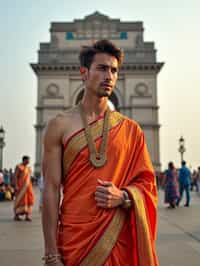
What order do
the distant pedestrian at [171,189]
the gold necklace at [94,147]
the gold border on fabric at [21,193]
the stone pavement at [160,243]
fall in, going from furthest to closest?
the distant pedestrian at [171,189] < the gold border on fabric at [21,193] < the stone pavement at [160,243] < the gold necklace at [94,147]

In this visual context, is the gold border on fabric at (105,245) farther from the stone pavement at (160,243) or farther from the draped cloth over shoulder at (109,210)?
the stone pavement at (160,243)

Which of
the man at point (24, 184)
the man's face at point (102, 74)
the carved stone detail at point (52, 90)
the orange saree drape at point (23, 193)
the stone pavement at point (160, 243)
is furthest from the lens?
the carved stone detail at point (52, 90)

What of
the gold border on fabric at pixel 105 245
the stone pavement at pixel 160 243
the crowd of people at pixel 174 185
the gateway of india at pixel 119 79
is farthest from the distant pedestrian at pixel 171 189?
the gateway of india at pixel 119 79

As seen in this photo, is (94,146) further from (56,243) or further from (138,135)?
(56,243)

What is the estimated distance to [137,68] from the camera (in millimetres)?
37094

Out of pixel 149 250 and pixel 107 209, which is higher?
pixel 107 209

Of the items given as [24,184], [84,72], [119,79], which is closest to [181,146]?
[119,79]

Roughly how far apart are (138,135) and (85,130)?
0.31 meters

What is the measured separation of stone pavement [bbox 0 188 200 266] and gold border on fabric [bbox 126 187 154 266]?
9.22ft

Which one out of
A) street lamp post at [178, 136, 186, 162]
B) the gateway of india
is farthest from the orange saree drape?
the gateway of india

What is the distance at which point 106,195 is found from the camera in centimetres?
186

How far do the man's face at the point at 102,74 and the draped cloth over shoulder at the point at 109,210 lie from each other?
167mm

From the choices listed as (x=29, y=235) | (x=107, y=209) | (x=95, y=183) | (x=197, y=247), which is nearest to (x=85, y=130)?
(x=95, y=183)

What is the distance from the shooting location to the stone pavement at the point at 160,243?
15.6 feet
